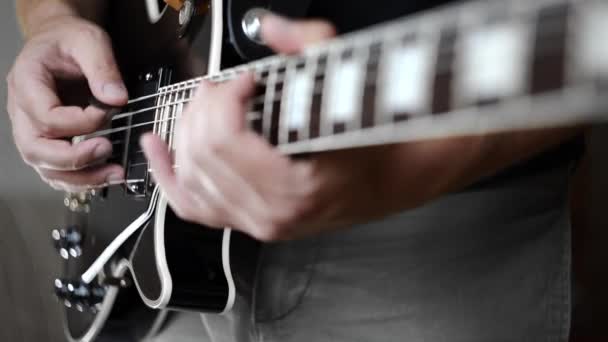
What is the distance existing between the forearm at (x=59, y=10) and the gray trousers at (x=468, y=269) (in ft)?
1.72

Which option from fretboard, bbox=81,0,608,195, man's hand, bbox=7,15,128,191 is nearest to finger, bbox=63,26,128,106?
man's hand, bbox=7,15,128,191

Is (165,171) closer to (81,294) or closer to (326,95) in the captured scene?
(326,95)

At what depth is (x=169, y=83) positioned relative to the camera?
699 millimetres

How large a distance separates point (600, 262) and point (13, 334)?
1.22 meters

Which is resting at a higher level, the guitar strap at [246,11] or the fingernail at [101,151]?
the guitar strap at [246,11]

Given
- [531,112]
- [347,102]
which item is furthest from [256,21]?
[531,112]

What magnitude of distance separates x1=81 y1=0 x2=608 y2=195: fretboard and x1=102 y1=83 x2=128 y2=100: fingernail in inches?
14.1

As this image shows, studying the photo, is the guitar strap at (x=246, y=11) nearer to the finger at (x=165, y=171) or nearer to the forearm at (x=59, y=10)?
the finger at (x=165, y=171)

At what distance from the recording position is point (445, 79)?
31 cm

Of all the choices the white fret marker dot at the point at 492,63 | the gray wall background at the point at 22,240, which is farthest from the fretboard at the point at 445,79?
the gray wall background at the point at 22,240

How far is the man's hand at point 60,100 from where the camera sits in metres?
0.74

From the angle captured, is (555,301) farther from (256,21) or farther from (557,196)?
(256,21)

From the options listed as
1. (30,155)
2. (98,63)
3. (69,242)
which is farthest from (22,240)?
(98,63)

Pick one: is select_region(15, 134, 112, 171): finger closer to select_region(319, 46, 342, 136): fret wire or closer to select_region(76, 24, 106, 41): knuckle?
select_region(76, 24, 106, 41): knuckle
